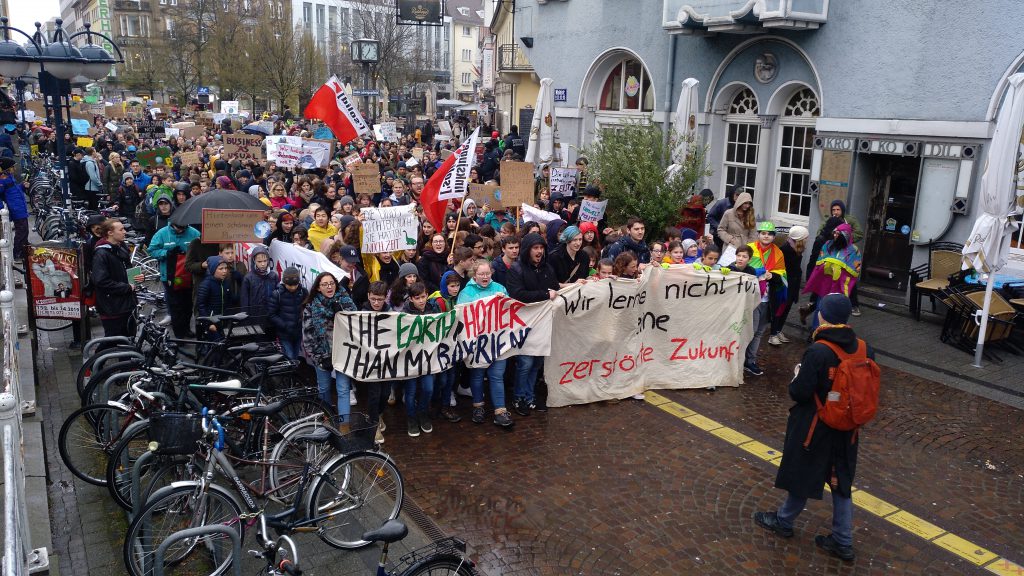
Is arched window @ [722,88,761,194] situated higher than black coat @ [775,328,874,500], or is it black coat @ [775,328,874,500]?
arched window @ [722,88,761,194]

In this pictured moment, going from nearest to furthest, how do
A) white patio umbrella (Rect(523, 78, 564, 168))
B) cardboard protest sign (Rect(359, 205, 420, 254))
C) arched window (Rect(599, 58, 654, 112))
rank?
cardboard protest sign (Rect(359, 205, 420, 254)) → white patio umbrella (Rect(523, 78, 564, 168)) → arched window (Rect(599, 58, 654, 112))

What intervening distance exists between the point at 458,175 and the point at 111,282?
14.7 ft

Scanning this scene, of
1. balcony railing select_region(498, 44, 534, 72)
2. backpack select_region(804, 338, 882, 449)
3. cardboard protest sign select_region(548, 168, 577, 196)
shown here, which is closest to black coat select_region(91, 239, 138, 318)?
backpack select_region(804, 338, 882, 449)

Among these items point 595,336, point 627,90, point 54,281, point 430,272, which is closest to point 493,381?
point 595,336

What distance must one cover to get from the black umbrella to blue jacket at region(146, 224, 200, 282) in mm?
199

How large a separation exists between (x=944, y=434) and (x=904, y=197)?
6.57 metres

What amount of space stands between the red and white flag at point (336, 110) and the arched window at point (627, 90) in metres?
8.16

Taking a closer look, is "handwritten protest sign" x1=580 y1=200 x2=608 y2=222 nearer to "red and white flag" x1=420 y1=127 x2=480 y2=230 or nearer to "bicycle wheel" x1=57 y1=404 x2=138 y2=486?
"red and white flag" x1=420 y1=127 x2=480 y2=230

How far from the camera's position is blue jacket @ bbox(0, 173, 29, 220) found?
12641 mm

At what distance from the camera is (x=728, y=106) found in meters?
16.7

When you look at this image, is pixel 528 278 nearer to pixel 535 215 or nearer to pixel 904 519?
pixel 535 215

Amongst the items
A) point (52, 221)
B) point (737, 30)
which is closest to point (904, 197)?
point (737, 30)

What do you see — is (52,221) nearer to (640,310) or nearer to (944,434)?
(640,310)

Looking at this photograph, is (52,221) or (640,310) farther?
(52,221)
